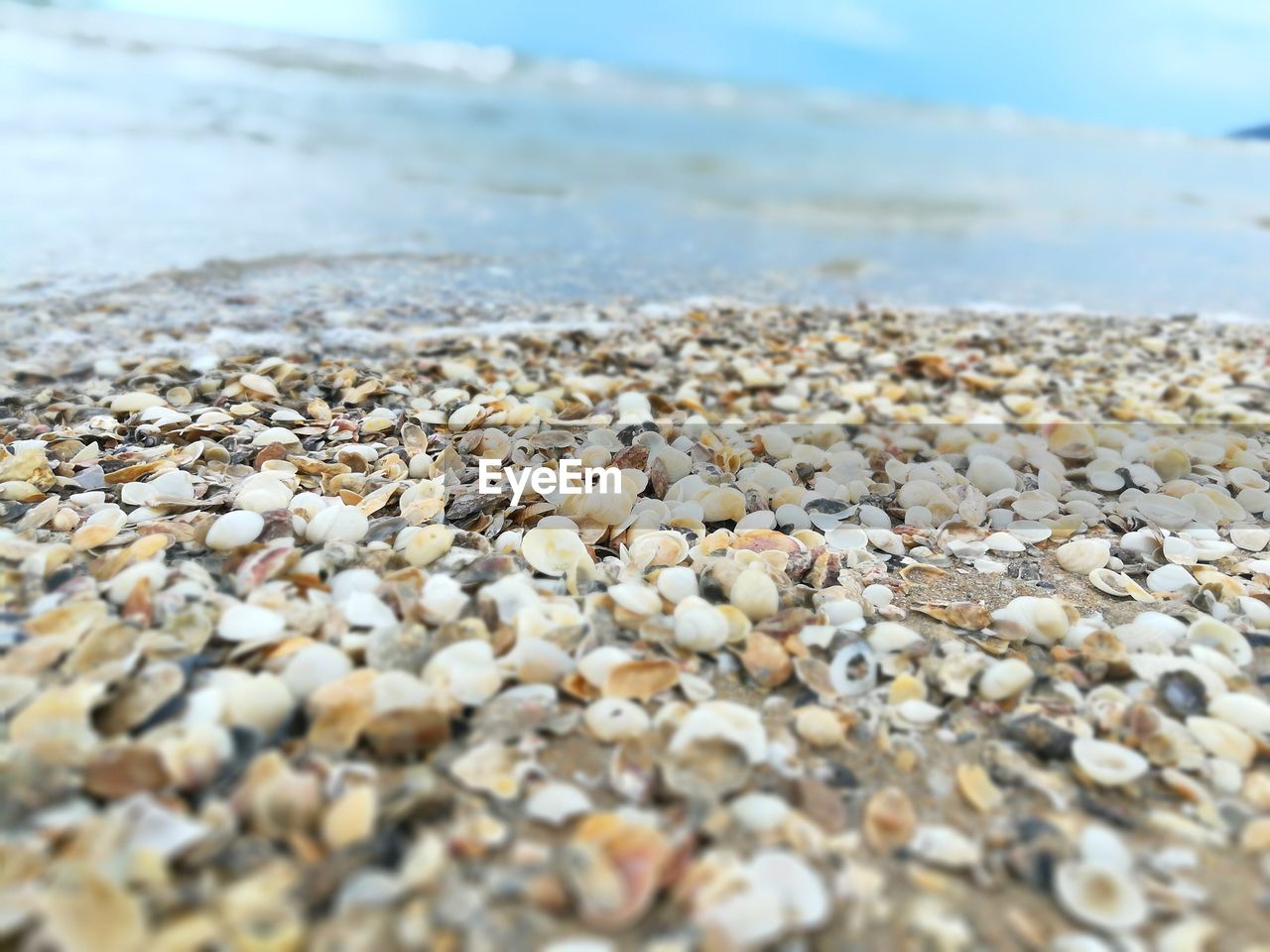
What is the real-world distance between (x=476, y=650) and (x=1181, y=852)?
2.79ft

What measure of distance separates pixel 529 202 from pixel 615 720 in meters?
5.84

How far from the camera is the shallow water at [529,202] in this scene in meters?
4.27

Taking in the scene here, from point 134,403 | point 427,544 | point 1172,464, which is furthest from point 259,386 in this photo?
point 1172,464

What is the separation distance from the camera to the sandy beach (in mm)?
742

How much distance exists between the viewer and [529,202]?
622 centimetres

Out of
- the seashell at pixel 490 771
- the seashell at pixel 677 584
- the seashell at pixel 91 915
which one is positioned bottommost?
the seashell at pixel 490 771

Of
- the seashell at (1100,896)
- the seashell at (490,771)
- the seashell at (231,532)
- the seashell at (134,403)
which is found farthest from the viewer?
the seashell at (134,403)

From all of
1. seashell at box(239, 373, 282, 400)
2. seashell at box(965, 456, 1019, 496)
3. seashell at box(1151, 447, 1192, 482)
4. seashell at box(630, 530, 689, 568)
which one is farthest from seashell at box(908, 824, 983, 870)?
seashell at box(239, 373, 282, 400)

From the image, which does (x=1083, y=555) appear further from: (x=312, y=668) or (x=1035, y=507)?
(x=312, y=668)

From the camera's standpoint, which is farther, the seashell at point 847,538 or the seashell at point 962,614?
the seashell at point 847,538

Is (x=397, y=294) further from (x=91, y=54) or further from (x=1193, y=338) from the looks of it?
(x=91, y=54)

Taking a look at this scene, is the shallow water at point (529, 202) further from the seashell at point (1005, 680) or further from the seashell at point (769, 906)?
the seashell at point (769, 906)

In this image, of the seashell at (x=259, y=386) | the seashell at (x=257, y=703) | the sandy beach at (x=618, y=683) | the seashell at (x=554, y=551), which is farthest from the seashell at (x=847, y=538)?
the seashell at (x=259, y=386)

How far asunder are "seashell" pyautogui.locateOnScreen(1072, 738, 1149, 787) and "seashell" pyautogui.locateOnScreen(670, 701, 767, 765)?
39 centimetres
